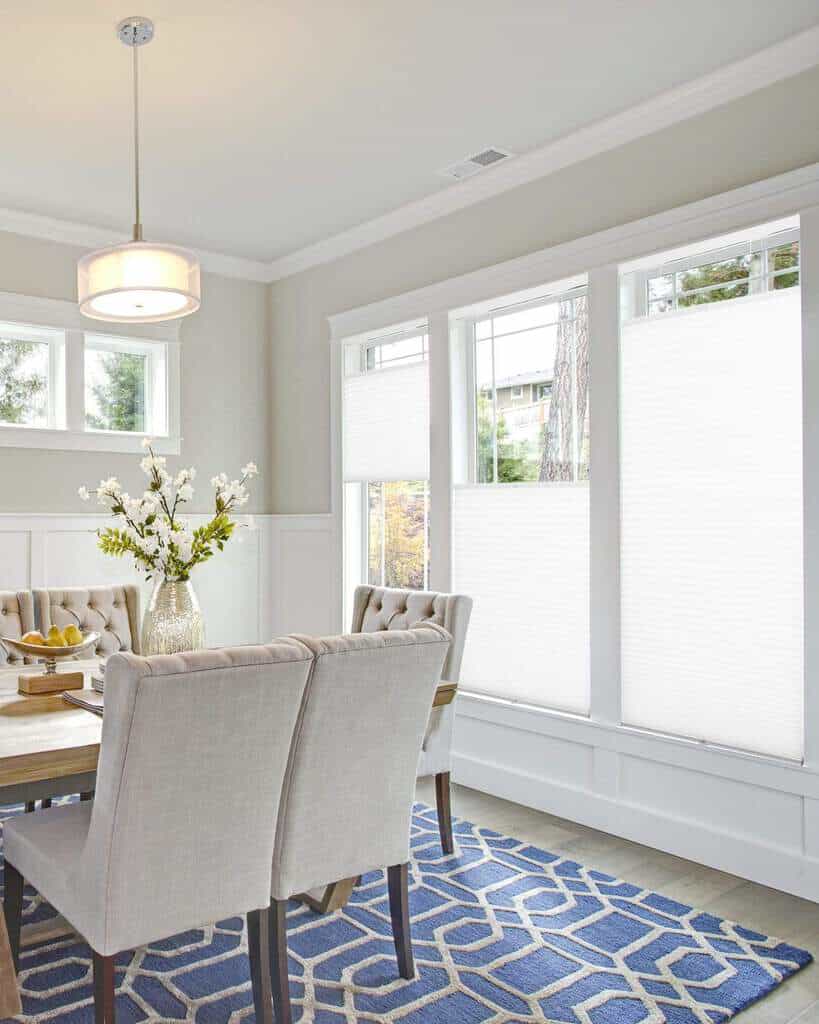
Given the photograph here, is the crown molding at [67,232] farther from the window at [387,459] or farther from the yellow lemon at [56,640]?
the yellow lemon at [56,640]

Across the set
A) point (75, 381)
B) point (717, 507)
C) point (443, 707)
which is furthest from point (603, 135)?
point (75, 381)

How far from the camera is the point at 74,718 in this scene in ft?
7.45

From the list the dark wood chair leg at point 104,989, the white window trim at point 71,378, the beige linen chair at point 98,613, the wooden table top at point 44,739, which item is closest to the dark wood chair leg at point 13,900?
the wooden table top at point 44,739

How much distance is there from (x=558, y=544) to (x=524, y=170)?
1.63 meters

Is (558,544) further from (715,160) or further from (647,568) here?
(715,160)

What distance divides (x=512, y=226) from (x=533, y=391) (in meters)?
0.74

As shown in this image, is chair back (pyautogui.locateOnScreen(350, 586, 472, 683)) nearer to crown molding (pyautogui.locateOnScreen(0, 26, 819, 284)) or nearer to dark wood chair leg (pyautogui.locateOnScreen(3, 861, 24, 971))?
dark wood chair leg (pyautogui.locateOnScreen(3, 861, 24, 971))

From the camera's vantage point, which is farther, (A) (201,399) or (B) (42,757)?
(A) (201,399)

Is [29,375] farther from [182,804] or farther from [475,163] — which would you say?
[182,804]

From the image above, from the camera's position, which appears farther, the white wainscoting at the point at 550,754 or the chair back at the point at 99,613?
the chair back at the point at 99,613

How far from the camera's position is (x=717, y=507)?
10.7 feet

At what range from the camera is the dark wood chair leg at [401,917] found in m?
2.39

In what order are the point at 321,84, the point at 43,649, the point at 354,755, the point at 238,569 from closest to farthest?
the point at 354,755 < the point at 43,649 < the point at 321,84 < the point at 238,569

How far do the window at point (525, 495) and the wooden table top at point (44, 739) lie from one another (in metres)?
2.12
